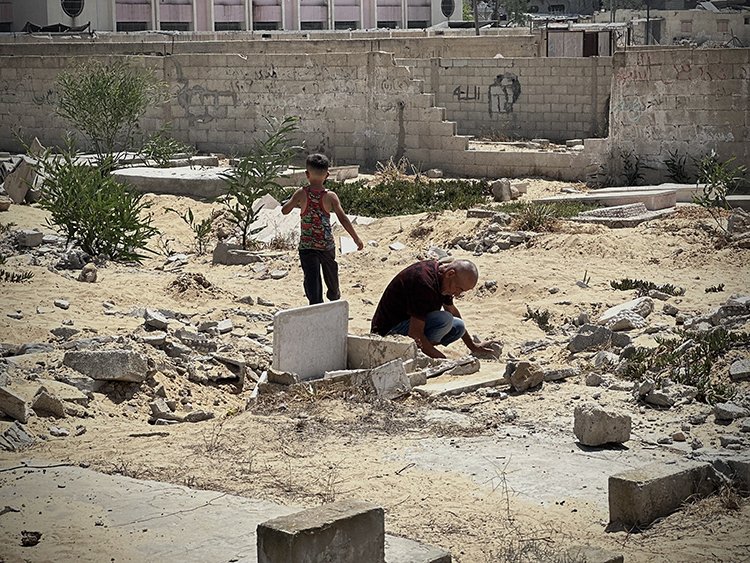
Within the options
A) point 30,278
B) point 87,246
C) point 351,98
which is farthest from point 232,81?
point 30,278

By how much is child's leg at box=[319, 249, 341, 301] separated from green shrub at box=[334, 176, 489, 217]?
20.4 feet

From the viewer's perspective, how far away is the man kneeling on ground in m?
8.03

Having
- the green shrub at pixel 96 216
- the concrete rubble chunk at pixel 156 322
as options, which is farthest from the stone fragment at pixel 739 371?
the green shrub at pixel 96 216

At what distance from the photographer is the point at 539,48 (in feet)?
91.8

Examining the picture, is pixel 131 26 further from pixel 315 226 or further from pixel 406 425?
pixel 406 425

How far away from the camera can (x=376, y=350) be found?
8.17m

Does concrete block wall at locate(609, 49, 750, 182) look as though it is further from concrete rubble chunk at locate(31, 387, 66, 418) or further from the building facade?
the building facade

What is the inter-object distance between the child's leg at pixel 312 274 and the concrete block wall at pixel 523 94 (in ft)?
42.7

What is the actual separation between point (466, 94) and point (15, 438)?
1676 cm

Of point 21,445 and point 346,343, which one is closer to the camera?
point 21,445

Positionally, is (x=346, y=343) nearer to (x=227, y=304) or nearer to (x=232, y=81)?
(x=227, y=304)

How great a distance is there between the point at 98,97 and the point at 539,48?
1244 centimetres

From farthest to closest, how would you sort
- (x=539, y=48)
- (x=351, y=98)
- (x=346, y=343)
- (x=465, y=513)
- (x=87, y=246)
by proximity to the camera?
(x=539, y=48) < (x=351, y=98) < (x=87, y=246) < (x=346, y=343) < (x=465, y=513)

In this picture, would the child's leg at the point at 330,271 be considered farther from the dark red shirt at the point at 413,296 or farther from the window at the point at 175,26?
the window at the point at 175,26
